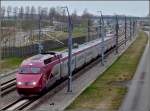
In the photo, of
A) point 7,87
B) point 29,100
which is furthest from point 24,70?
point 7,87

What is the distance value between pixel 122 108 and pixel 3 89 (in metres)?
12.3

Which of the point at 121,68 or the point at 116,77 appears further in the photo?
the point at 121,68

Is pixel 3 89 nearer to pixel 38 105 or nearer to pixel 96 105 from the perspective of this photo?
pixel 38 105

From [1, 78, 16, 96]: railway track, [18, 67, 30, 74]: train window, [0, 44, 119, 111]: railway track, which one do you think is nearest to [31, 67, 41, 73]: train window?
[18, 67, 30, 74]: train window

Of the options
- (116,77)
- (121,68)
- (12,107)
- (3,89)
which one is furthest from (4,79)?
(121,68)

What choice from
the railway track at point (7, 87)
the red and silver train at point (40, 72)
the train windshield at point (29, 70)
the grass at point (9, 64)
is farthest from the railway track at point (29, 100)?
the grass at point (9, 64)

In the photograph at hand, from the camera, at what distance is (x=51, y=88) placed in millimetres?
38781

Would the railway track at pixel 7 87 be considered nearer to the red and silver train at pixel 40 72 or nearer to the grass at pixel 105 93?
the red and silver train at pixel 40 72

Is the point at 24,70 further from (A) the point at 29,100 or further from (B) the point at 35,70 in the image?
(A) the point at 29,100

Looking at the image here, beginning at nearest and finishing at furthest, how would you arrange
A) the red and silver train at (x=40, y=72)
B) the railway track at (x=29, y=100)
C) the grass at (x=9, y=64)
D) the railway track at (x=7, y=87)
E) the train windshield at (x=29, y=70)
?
the railway track at (x=29, y=100) < the red and silver train at (x=40, y=72) < the train windshield at (x=29, y=70) < the railway track at (x=7, y=87) < the grass at (x=9, y=64)

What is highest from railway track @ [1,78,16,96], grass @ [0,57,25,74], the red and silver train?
the red and silver train

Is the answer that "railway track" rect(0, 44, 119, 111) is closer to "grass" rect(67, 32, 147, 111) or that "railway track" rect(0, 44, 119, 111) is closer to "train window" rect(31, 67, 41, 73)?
"train window" rect(31, 67, 41, 73)

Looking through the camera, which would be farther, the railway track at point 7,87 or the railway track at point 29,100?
the railway track at point 7,87

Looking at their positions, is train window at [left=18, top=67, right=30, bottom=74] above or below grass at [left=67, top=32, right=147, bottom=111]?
above
